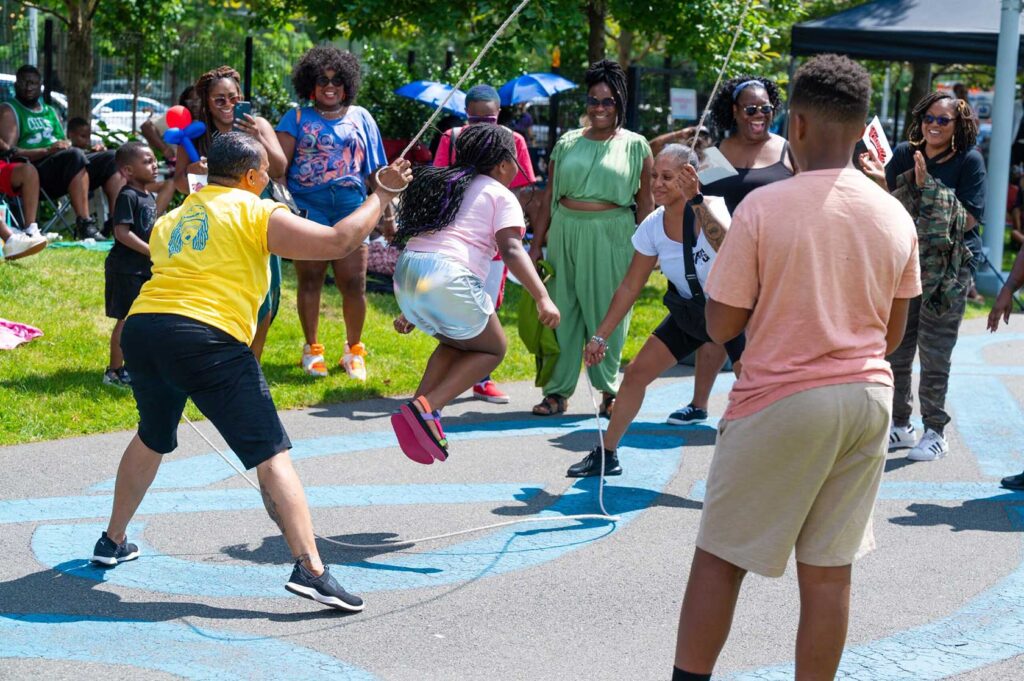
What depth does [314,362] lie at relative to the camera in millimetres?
8430

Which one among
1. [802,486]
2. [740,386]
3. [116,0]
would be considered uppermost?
[116,0]

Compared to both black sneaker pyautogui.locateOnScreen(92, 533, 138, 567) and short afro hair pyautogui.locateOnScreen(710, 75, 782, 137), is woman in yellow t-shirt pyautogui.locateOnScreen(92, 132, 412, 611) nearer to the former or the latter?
black sneaker pyautogui.locateOnScreen(92, 533, 138, 567)

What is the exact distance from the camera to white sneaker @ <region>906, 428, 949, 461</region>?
7.00 metres

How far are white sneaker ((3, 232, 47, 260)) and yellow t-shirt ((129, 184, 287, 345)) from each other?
610cm

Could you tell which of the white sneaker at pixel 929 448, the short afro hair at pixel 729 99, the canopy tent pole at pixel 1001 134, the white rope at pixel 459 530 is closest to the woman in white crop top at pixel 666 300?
the white rope at pixel 459 530

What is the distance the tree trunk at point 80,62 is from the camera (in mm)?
14500

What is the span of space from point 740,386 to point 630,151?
14.3ft

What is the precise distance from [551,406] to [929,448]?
7.50 feet

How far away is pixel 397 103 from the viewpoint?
15.0 m

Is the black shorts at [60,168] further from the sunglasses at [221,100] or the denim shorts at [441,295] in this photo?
the denim shorts at [441,295]

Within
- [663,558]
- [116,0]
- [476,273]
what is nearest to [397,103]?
[116,0]

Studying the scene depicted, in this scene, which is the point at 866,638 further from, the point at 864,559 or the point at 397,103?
the point at 397,103

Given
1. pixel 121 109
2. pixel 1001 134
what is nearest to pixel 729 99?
pixel 1001 134

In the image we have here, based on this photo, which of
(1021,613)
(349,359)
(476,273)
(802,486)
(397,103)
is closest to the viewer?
(802,486)
